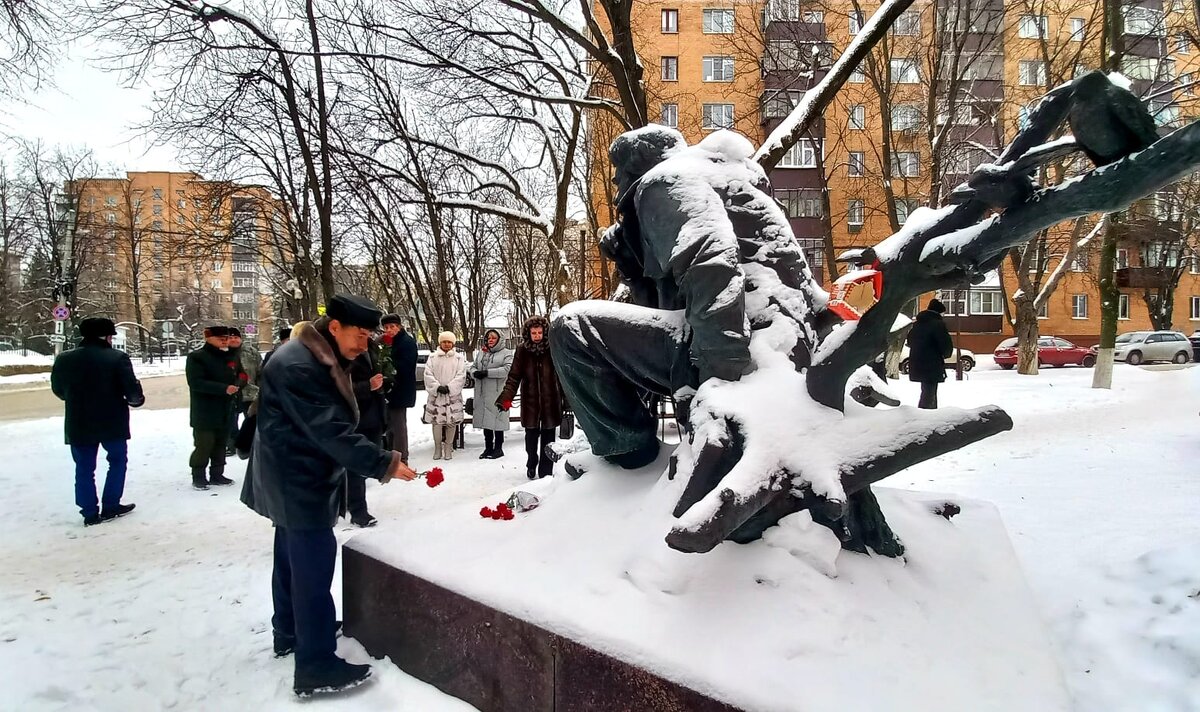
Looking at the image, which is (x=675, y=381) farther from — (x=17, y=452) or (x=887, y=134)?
(x=887, y=134)

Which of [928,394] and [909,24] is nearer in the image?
[928,394]

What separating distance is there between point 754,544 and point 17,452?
10549 millimetres

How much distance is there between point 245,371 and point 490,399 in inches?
112

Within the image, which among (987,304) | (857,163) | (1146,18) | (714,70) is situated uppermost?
(714,70)

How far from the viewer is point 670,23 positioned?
93.8 feet

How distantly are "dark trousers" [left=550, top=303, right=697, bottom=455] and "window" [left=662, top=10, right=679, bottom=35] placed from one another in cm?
2922

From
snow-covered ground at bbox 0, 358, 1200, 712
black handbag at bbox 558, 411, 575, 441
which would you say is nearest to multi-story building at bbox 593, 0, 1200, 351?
snow-covered ground at bbox 0, 358, 1200, 712

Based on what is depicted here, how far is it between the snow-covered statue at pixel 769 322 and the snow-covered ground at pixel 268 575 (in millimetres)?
1234

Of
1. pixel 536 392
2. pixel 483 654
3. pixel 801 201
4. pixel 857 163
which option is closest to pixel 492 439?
pixel 536 392

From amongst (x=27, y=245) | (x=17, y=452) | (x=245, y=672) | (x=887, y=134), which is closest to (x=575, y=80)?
(x=887, y=134)

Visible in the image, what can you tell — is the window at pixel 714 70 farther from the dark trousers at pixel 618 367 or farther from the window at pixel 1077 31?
the dark trousers at pixel 618 367

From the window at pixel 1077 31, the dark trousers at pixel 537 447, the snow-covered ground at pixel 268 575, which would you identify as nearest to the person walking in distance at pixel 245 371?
the snow-covered ground at pixel 268 575

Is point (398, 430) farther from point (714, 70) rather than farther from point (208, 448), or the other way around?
point (714, 70)

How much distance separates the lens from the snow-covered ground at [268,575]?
257cm
